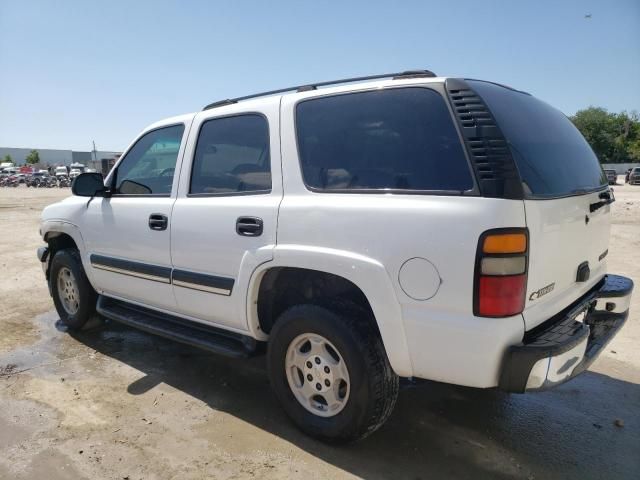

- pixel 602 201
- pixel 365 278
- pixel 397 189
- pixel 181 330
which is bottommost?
pixel 181 330

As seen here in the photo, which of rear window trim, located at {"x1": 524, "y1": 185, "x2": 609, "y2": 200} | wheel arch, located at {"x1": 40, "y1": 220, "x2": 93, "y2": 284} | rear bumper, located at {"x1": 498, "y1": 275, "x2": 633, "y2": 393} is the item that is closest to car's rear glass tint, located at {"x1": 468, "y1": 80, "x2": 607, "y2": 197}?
rear window trim, located at {"x1": 524, "y1": 185, "x2": 609, "y2": 200}

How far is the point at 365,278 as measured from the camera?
7.75 feet

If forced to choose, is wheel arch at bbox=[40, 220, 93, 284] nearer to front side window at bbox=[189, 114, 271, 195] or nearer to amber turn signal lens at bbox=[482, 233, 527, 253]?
front side window at bbox=[189, 114, 271, 195]

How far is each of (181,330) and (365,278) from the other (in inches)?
67.7

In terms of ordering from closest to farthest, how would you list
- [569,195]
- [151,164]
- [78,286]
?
[569,195] → [151,164] → [78,286]

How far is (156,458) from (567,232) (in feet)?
8.34

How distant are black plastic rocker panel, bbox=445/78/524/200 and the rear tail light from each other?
0.61 ft

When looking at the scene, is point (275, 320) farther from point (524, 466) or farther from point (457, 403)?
point (524, 466)

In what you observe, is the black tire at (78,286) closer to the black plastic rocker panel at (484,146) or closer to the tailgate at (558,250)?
the black plastic rocker panel at (484,146)

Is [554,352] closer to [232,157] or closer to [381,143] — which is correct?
[381,143]

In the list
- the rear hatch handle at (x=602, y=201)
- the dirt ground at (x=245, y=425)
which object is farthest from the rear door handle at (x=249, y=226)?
the rear hatch handle at (x=602, y=201)

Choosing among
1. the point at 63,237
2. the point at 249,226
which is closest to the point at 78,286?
the point at 63,237

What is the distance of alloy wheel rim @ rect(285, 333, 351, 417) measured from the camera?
267 cm

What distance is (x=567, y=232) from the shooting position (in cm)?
243
